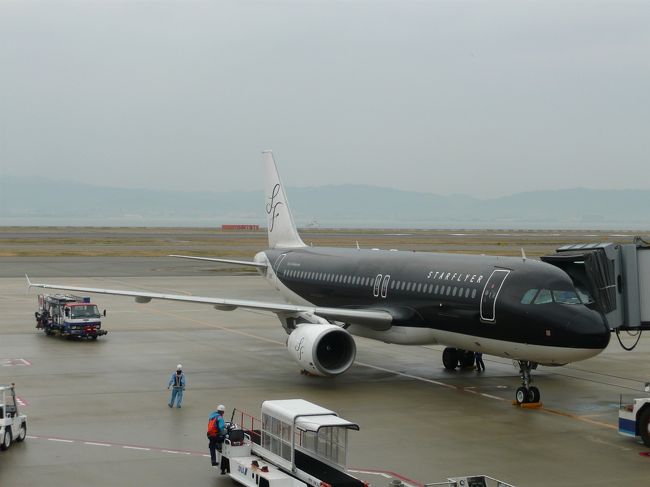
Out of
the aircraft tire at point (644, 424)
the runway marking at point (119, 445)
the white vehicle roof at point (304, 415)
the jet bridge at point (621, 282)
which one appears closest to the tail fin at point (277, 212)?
the jet bridge at point (621, 282)

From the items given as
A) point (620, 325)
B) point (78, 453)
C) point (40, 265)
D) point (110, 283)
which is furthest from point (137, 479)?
point (40, 265)

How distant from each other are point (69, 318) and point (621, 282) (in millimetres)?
25145

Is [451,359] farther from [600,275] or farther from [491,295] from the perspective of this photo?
[600,275]

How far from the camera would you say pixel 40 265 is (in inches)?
3265

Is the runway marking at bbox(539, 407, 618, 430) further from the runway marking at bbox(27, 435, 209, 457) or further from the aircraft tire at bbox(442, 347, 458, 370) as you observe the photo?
the runway marking at bbox(27, 435, 209, 457)

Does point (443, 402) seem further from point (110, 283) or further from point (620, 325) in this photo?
point (110, 283)

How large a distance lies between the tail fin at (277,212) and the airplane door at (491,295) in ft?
59.4

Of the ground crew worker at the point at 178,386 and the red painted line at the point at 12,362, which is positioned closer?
the ground crew worker at the point at 178,386

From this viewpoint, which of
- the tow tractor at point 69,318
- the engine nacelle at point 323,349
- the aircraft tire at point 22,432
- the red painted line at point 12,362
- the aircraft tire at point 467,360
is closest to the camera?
the aircraft tire at point 22,432

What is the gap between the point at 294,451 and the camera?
17891 millimetres

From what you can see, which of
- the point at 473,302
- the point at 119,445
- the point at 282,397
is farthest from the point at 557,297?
the point at 119,445

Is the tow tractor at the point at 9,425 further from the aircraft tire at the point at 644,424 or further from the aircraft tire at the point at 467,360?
the aircraft tire at the point at 467,360

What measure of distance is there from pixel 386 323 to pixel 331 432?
45.2 feet

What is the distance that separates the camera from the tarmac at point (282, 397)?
66.2ft
